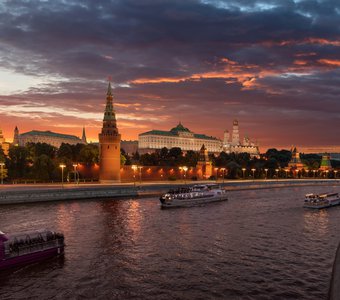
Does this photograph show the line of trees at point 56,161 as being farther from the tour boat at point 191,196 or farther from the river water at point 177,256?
the river water at point 177,256

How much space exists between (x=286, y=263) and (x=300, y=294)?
585 centimetres

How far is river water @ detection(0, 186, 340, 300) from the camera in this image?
74.7 feet

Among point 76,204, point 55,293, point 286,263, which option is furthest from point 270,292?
point 76,204

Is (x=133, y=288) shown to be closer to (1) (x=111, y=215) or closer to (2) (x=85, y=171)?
(1) (x=111, y=215)

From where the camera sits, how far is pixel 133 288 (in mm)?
23125

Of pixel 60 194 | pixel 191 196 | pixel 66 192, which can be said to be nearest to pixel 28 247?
pixel 60 194

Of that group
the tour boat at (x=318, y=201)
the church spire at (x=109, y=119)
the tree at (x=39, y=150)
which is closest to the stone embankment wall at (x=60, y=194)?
the tour boat at (x=318, y=201)

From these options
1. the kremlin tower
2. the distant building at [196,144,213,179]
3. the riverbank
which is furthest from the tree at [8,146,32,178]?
the distant building at [196,144,213,179]

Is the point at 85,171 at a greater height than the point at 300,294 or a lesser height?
greater

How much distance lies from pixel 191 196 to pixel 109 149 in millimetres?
41285

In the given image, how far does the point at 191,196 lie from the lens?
64.5 metres

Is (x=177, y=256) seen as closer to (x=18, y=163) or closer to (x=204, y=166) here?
→ (x=18, y=163)

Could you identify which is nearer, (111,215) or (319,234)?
(319,234)

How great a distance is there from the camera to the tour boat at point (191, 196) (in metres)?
60.1
